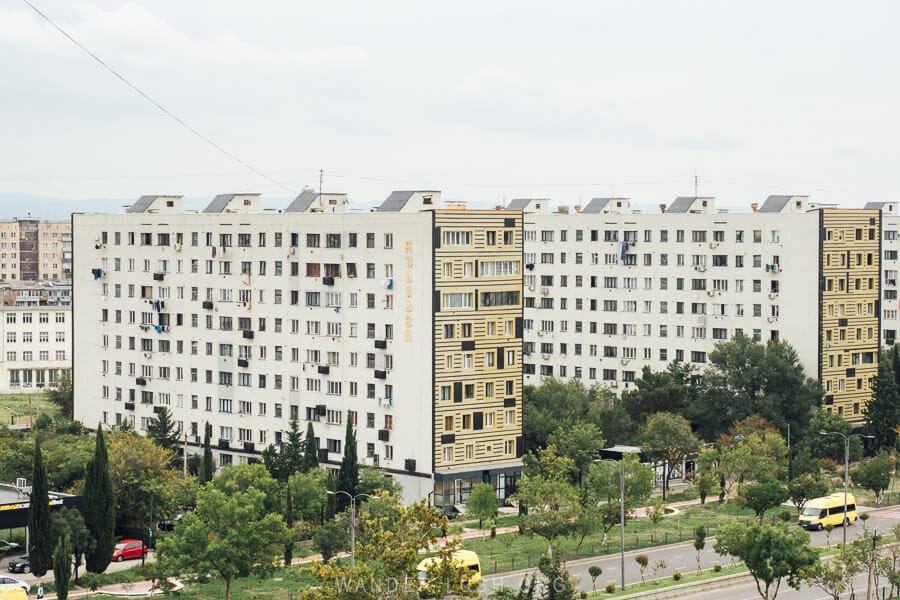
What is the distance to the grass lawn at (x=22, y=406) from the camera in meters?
139

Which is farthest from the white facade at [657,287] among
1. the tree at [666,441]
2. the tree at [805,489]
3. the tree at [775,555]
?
the tree at [775,555]

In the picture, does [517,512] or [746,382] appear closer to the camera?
[517,512]

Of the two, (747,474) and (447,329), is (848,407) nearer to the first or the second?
(747,474)

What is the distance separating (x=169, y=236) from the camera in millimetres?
108875

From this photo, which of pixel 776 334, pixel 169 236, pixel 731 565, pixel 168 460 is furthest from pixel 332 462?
pixel 776 334

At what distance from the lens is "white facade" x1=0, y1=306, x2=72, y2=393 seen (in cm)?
16888

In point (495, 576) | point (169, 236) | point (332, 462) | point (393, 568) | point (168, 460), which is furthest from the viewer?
point (169, 236)

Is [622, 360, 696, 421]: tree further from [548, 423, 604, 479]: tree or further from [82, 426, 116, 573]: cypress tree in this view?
[82, 426, 116, 573]: cypress tree

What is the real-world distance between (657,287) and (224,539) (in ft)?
212

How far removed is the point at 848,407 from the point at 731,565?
142 ft

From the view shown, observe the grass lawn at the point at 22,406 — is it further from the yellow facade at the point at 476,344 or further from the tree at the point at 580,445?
the tree at the point at 580,445

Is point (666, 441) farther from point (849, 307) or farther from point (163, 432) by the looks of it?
point (163, 432)

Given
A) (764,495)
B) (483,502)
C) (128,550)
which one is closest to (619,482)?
(483,502)

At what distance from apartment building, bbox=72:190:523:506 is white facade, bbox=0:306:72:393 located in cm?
5617
